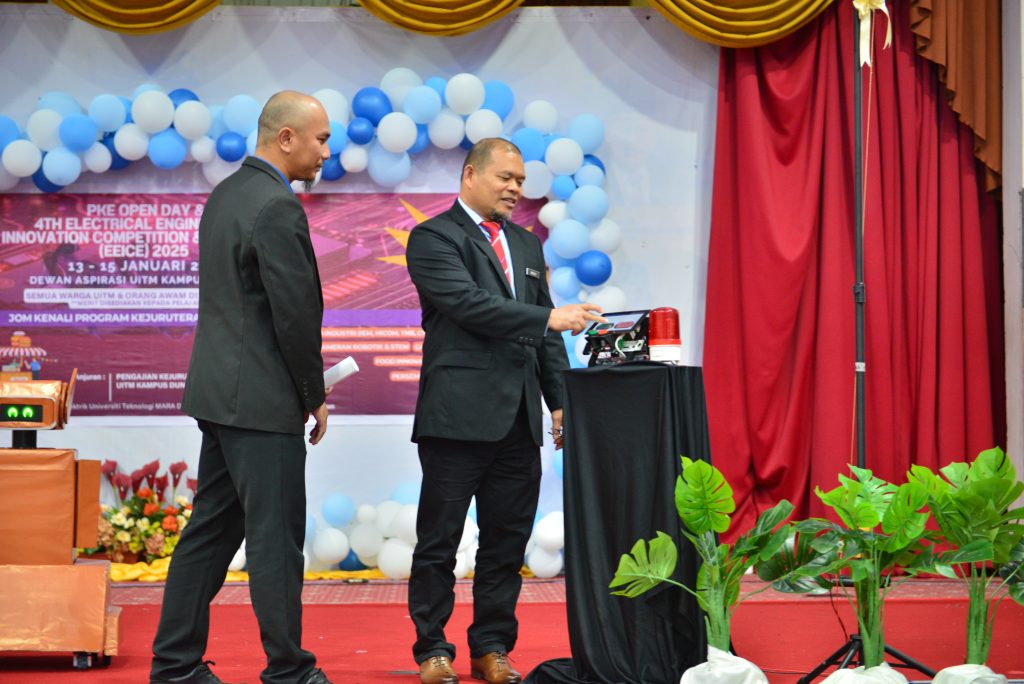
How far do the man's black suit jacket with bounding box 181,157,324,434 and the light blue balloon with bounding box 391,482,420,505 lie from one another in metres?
2.37

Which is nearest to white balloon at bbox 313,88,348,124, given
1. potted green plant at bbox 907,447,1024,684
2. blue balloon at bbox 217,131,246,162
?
blue balloon at bbox 217,131,246,162

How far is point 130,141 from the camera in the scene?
516 centimetres

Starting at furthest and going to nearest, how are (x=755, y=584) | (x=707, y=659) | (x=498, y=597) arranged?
(x=755, y=584)
(x=498, y=597)
(x=707, y=659)

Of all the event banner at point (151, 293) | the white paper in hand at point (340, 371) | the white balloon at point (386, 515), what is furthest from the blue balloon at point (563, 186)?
the white paper in hand at point (340, 371)

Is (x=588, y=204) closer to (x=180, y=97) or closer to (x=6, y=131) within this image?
(x=180, y=97)

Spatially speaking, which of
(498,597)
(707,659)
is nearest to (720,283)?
(498,597)

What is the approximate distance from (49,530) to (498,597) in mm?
1328

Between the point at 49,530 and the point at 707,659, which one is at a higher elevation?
the point at 49,530

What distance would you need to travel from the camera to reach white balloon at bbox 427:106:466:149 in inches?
205

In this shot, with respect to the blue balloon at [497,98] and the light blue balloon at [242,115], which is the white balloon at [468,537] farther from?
the light blue balloon at [242,115]

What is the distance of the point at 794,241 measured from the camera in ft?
17.6

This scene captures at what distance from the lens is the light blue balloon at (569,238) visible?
17.0 feet

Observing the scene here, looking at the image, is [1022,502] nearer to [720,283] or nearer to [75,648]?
[720,283]

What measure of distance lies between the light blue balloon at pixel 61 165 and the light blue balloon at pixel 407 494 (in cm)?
203
